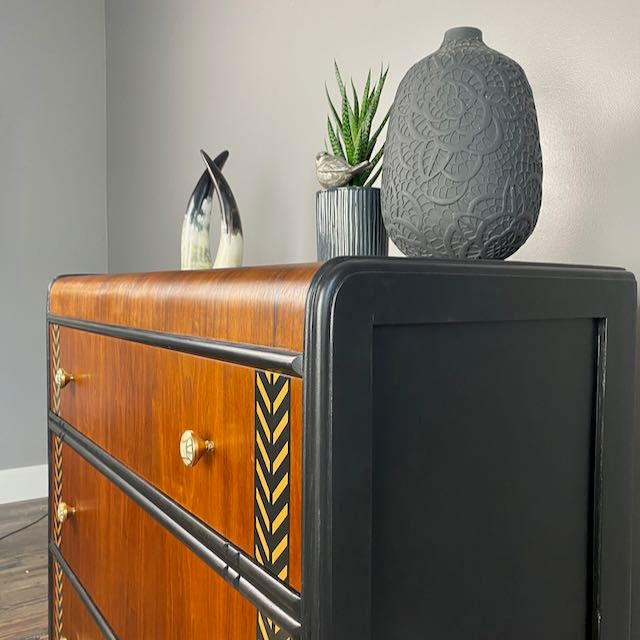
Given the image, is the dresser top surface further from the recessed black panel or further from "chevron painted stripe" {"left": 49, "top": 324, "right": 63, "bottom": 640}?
"chevron painted stripe" {"left": 49, "top": 324, "right": 63, "bottom": 640}

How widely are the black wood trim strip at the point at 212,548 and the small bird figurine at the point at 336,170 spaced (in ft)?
1.67

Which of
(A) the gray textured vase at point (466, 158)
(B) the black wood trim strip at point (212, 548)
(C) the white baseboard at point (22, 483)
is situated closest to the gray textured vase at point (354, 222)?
(A) the gray textured vase at point (466, 158)

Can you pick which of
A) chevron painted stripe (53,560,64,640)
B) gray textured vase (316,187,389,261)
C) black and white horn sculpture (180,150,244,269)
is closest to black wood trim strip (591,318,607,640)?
gray textured vase (316,187,389,261)

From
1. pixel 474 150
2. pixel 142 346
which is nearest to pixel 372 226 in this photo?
pixel 474 150

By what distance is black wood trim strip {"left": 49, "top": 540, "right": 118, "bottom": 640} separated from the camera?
3.27 feet

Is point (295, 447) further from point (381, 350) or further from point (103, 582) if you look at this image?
point (103, 582)

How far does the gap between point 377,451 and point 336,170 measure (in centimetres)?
57

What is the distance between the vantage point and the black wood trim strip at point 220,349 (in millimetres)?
557

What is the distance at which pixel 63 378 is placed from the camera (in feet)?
3.83

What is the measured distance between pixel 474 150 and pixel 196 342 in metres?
0.38

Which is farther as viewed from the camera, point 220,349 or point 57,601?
point 57,601

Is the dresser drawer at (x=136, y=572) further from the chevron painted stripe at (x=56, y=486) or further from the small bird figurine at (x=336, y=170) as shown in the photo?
the small bird figurine at (x=336, y=170)

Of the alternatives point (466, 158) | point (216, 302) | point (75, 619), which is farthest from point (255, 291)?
point (75, 619)

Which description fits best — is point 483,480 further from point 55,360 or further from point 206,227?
point 55,360
